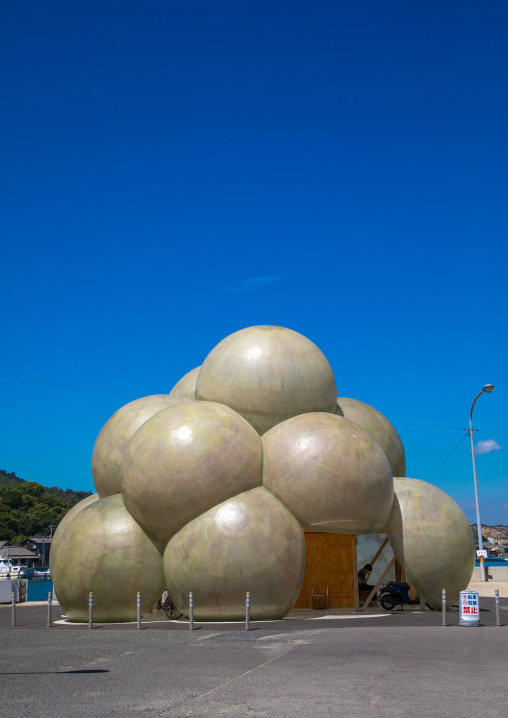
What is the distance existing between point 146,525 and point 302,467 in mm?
4795

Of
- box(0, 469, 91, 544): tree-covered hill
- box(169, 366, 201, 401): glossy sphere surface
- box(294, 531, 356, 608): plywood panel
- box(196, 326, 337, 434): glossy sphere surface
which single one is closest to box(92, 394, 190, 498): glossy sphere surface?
box(169, 366, 201, 401): glossy sphere surface

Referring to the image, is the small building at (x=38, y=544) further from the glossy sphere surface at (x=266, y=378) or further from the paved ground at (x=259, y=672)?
the paved ground at (x=259, y=672)

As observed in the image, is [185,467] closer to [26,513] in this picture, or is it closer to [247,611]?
[247,611]

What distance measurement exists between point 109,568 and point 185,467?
3.66 m

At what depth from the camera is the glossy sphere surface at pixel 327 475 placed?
21984 mm

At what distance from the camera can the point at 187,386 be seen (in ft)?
92.8

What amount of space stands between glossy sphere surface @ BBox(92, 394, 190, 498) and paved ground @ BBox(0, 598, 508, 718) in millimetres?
6361

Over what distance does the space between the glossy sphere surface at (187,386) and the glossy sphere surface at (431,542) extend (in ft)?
26.9

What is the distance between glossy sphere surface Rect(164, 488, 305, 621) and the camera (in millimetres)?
20578

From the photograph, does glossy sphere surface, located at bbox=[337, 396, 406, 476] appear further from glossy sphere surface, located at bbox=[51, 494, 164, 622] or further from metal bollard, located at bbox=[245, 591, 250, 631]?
metal bollard, located at bbox=[245, 591, 250, 631]

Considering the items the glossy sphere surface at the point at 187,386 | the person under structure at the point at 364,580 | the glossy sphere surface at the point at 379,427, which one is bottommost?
the person under structure at the point at 364,580

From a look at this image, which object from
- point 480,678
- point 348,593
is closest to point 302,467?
point 348,593

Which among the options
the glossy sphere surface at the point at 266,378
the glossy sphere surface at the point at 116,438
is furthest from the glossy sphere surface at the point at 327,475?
the glossy sphere surface at the point at 116,438

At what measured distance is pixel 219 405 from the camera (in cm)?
2344
